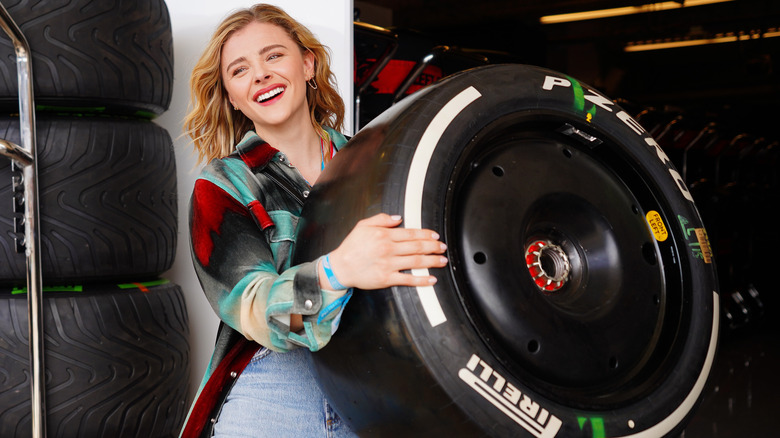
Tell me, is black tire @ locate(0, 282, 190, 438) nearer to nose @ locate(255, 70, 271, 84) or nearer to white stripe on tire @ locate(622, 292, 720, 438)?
nose @ locate(255, 70, 271, 84)

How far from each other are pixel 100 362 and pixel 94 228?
0.30 m

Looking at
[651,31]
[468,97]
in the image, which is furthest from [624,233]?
[651,31]

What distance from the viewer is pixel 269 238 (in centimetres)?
103

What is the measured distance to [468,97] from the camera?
85 cm

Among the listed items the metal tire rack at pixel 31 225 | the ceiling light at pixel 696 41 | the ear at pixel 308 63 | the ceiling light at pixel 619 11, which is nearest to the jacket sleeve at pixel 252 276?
the ear at pixel 308 63

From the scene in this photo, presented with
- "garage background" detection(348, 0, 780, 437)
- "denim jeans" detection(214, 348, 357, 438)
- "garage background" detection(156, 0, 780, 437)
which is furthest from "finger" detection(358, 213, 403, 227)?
"garage background" detection(348, 0, 780, 437)

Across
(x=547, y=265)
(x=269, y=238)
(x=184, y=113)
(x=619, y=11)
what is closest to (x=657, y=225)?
(x=547, y=265)

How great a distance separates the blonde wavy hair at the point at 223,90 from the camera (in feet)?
3.91

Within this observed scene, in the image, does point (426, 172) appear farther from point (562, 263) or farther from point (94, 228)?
point (94, 228)

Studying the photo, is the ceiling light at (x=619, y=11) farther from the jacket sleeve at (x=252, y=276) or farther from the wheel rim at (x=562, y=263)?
the jacket sleeve at (x=252, y=276)

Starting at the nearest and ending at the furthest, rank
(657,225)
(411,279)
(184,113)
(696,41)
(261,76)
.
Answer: (411,279) < (657,225) < (261,76) < (184,113) < (696,41)

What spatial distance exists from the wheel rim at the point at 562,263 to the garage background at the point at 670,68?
50.0 inches

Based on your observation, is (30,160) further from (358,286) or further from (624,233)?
(624,233)

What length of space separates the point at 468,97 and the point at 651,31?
28.3 ft
